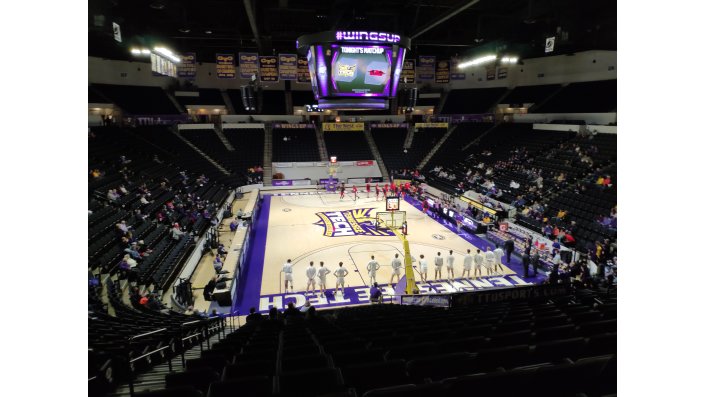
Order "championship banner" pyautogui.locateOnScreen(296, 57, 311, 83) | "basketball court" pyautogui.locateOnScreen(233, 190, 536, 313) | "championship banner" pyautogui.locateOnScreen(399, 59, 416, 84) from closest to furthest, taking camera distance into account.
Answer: "basketball court" pyautogui.locateOnScreen(233, 190, 536, 313)
"championship banner" pyautogui.locateOnScreen(296, 57, 311, 83)
"championship banner" pyautogui.locateOnScreen(399, 59, 416, 84)

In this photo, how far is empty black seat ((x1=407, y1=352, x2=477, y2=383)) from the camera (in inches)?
132

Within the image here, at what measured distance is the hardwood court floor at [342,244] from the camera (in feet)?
53.0

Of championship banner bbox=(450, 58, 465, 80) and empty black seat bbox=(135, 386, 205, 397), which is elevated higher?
championship banner bbox=(450, 58, 465, 80)

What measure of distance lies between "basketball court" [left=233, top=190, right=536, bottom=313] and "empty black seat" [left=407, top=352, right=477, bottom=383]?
10.3 m

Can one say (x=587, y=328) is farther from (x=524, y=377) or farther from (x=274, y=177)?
(x=274, y=177)

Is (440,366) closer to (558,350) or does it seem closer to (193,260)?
(558,350)

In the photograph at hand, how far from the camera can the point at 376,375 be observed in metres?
3.29

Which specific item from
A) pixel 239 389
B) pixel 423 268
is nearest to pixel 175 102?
pixel 423 268

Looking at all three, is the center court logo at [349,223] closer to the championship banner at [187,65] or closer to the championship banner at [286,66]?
the championship banner at [286,66]

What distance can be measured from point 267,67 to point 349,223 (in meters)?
13.0

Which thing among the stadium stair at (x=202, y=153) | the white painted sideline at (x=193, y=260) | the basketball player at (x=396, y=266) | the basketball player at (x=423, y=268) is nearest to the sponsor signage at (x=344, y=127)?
the stadium stair at (x=202, y=153)

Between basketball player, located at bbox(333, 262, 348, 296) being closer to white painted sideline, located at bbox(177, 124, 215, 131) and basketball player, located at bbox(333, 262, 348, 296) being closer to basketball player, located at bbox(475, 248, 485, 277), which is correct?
basketball player, located at bbox(475, 248, 485, 277)

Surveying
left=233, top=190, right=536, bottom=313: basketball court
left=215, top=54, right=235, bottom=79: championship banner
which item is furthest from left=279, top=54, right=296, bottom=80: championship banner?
left=233, top=190, right=536, bottom=313: basketball court

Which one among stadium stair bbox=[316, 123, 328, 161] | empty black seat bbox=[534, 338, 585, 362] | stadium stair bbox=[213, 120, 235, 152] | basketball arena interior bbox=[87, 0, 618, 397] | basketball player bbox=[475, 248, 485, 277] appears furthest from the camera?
stadium stair bbox=[316, 123, 328, 161]
